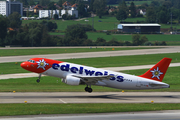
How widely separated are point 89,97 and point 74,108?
27.6ft

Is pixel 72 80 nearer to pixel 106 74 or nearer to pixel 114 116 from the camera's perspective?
pixel 106 74

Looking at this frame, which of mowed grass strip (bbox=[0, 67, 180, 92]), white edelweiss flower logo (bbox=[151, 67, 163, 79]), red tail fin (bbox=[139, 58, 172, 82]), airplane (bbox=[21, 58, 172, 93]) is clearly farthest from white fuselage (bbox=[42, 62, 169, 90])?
mowed grass strip (bbox=[0, 67, 180, 92])

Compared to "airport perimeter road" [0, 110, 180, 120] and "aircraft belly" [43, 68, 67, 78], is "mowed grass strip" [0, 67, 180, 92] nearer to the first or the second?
"aircraft belly" [43, 68, 67, 78]

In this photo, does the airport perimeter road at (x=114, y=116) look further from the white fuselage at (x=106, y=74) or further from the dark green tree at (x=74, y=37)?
the dark green tree at (x=74, y=37)

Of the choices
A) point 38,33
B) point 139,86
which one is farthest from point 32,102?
point 38,33

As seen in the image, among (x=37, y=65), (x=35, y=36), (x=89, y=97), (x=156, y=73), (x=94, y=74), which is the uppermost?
(x=37, y=65)

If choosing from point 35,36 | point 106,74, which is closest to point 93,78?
point 106,74

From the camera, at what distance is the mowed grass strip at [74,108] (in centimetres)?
3055

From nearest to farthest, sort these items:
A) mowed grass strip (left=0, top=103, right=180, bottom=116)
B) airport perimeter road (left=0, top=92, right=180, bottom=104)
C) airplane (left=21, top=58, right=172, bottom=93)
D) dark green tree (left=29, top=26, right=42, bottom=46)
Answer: mowed grass strip (left=0, top=103, right=180, bottom=116) → airport perimeter road (left=0, top=92, right=180, bottom=104) → airplane (left=21, top=58, right=172, bottom=93) → dark green tree (left=29, top=26, right=42, bottom=46)

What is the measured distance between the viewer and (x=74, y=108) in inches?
→ 1276

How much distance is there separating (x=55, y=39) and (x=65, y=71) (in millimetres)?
126593

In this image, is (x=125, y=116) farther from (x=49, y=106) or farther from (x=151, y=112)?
(x=49, y=106)

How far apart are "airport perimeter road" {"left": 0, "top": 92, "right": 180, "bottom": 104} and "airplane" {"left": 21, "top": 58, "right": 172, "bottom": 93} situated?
5.00 feet

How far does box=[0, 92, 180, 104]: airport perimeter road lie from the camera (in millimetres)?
37781
